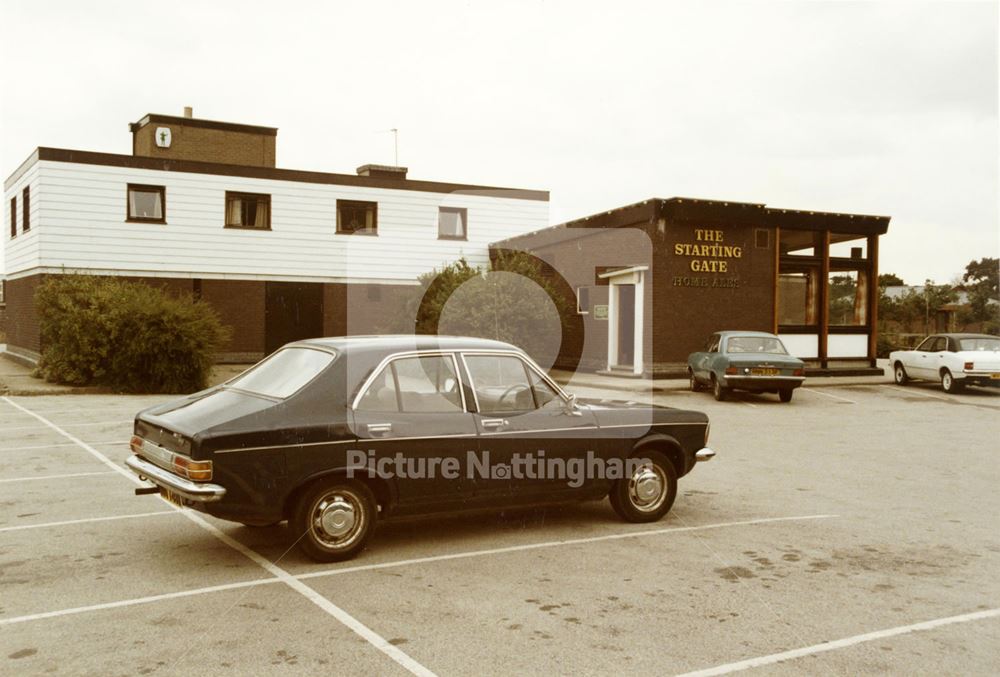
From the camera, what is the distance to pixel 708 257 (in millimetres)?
23500

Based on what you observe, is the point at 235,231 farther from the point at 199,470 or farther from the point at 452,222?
the point at 199,470

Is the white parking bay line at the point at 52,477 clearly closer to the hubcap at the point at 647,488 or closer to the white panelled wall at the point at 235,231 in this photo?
the hubcap at the point at 647,488

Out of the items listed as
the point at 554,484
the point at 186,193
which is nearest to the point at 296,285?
the point at 186,193

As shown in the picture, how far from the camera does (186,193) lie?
87.4ft

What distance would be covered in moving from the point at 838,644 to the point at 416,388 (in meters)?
3.39

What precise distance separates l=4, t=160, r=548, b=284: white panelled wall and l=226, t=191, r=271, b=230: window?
0.70 ft

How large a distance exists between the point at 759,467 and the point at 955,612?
5294 mm

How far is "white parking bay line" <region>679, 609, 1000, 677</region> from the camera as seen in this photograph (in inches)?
168

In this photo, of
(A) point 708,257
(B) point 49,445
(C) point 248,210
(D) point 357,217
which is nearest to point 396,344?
(B) point 49,445

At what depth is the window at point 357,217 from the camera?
1150 inches

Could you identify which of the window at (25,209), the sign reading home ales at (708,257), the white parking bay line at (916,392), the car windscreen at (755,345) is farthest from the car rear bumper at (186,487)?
the window at (25,209)

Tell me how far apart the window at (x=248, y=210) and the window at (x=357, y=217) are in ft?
8.01

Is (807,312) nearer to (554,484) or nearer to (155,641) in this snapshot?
(554,484)

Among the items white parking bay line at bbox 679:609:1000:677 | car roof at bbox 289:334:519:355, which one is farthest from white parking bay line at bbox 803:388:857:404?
white parking bay line at bbox 679:609:1000:677
